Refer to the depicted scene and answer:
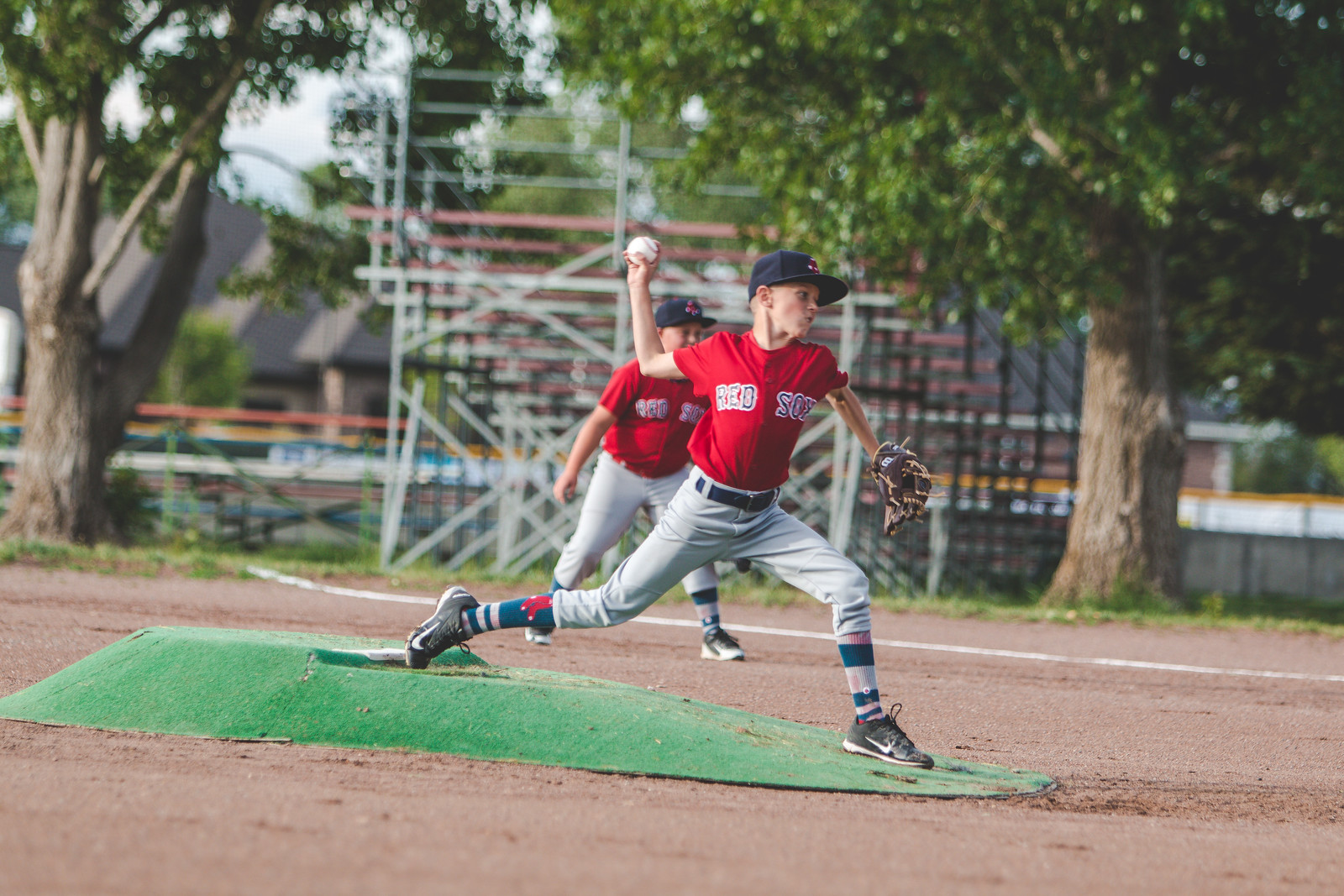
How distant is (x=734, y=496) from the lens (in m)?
4.89

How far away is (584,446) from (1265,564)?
52.2 feet

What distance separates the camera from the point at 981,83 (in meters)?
11.5

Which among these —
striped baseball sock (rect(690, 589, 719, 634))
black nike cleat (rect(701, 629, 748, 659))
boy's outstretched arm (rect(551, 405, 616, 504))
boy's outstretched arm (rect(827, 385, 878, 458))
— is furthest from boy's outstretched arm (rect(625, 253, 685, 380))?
black nike cleat (rect(701, 629, 748, 659))

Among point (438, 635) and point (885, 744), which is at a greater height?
point (438, 635)

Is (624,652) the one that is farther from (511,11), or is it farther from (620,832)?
(511,11)

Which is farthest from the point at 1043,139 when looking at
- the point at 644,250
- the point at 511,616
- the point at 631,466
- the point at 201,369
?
the point at 201,369

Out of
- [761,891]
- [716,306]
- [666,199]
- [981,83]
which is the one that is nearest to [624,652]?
[761,891]

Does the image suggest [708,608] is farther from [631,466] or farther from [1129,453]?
[1129,453]

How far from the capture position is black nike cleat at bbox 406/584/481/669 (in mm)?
5242

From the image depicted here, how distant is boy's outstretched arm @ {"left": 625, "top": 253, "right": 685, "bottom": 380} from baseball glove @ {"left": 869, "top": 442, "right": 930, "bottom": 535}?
0.92 meters

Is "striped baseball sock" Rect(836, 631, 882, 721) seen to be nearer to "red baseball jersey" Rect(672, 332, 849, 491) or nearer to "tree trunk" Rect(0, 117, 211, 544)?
"red baseball jersey" Rect(672, 332, 849, 491)

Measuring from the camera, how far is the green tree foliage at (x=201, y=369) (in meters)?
36.3

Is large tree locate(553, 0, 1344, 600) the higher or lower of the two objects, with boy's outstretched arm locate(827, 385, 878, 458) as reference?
higher

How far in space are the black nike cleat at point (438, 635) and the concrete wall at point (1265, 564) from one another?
1663 cm
